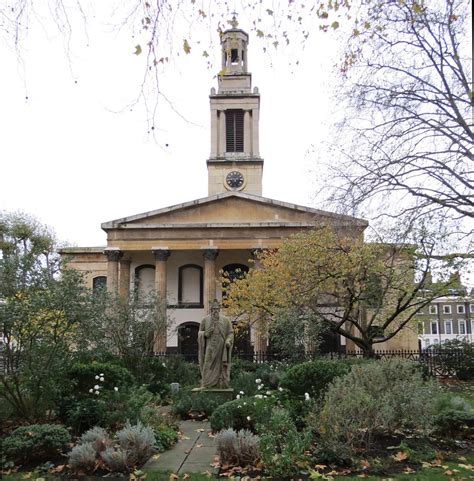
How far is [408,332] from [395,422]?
3116cm

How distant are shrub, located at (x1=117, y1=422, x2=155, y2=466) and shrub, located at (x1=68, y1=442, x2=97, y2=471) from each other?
47 centimetres

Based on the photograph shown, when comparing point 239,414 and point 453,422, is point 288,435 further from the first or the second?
point 453,422

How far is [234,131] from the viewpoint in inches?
A: 1829

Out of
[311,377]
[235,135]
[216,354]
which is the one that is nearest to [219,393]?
[216,354]

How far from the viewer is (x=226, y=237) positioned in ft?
118

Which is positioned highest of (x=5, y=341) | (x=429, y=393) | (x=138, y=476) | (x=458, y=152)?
(x=458, y=152)

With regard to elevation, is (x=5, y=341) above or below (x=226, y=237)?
below

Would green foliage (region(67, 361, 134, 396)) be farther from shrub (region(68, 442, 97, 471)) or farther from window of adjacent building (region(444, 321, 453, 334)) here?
window of adjacent building (region(444, 321, 453, 334))

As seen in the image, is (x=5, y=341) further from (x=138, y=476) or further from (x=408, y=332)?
(x=408, y=332)

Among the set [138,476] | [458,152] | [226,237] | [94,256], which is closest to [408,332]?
[226,237]

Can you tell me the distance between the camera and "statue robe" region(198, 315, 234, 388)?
1408 cm

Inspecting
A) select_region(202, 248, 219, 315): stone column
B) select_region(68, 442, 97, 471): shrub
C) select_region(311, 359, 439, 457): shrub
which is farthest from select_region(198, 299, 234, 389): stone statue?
select_region(202, 248, 219, 315): stone column

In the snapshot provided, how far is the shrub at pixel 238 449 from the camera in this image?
8.22m

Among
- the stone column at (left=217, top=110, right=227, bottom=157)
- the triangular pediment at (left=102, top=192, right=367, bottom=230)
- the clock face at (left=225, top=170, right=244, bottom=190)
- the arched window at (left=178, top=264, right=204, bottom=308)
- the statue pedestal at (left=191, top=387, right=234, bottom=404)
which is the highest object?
the stone column at (left=217, top=110, right=227, bottom=157)
